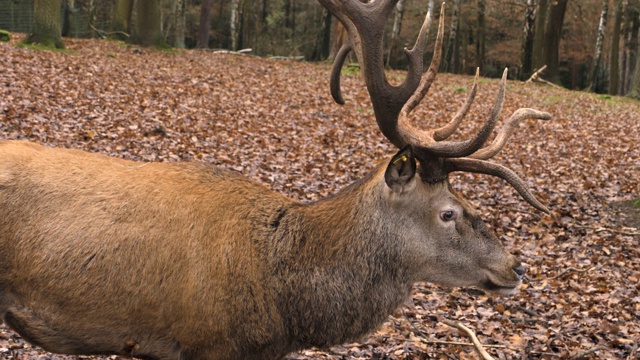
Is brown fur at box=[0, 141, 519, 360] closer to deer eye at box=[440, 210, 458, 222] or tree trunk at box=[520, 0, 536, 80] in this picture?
deer eye at box=[440, 210, 458, 222]

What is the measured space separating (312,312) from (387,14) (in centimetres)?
228

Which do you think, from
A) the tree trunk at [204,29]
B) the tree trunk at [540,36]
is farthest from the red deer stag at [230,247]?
the tree trunk at [204,29]

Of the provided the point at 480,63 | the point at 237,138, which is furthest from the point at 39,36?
the point at 480,63

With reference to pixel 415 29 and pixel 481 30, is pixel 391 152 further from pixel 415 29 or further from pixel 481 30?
pixel 415 29

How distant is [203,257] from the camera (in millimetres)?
4625

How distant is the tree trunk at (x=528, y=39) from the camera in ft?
108

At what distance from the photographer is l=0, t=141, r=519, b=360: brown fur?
4.52 metres

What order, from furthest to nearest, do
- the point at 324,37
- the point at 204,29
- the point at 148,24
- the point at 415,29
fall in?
1. the point at 415,29
2. the point at 324,37
3. the point at 204,29
4. the point at 148,24

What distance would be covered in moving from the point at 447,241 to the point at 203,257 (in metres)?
1.77

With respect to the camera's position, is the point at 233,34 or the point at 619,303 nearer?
the point at 619,303

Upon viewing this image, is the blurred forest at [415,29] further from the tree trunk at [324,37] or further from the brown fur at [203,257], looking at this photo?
the brown fur at [203,257]

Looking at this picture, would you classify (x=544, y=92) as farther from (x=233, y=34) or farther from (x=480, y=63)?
(x=233, y=34)

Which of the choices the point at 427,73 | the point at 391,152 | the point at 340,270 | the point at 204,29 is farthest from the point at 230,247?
the point at 204,29

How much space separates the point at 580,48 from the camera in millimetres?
49312
